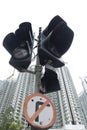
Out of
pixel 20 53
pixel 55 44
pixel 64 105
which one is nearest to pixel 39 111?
pixel 20 53

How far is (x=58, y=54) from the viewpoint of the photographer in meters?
2.27

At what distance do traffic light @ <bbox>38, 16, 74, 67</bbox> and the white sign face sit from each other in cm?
48

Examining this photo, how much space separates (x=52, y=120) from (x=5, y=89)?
6177 cm

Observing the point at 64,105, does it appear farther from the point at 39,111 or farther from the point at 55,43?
the point at 39,111

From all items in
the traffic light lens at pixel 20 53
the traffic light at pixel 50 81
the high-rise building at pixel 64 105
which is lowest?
the high-rise building at pixel 64 105

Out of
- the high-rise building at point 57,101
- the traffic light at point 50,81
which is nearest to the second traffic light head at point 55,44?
the traffic light at point 50,81

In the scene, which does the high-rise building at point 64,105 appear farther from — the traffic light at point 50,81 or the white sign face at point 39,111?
the white sign face at point 39,111

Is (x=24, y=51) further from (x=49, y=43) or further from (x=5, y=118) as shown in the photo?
(x=5, y=118)

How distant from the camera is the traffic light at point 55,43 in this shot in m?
2.09

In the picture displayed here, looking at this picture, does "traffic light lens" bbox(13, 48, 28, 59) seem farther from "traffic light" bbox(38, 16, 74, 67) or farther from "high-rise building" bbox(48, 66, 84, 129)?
"high-rise building" bbox(48, 66, 84, 129)

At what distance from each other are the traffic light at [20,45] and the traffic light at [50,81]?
27 cm

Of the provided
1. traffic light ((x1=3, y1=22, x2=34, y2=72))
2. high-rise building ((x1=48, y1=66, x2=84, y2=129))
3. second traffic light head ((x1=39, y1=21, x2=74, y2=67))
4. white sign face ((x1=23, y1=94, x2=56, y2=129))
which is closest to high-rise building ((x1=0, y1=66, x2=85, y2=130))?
high-rise building ((x1=48, y1=66, x2=84, y2=129))

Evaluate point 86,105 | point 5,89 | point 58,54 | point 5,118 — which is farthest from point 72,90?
point 58,54

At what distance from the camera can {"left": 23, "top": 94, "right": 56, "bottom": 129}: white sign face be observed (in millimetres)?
1646
